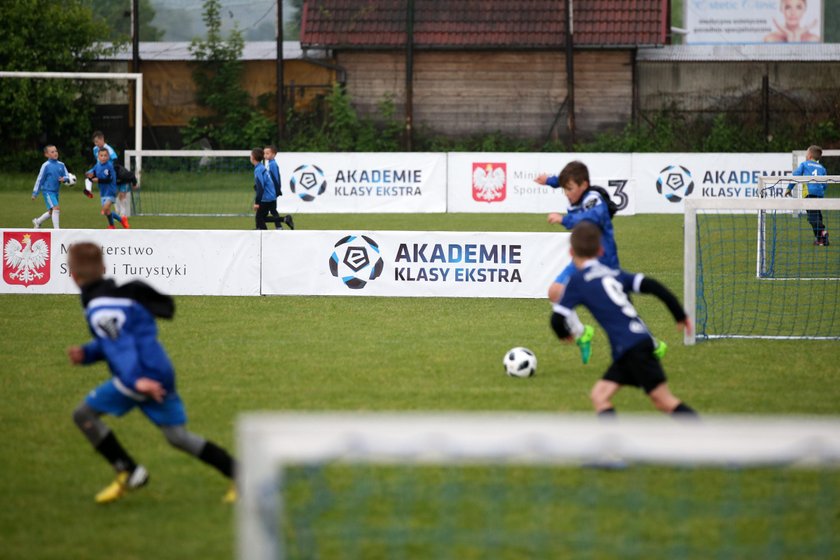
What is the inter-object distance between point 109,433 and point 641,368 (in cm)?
325

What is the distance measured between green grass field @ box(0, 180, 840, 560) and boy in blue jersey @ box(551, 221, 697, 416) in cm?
91

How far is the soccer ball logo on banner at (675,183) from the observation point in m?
27.8

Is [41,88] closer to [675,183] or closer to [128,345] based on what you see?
[675,183]

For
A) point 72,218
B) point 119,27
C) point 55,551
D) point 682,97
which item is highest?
point 119,27

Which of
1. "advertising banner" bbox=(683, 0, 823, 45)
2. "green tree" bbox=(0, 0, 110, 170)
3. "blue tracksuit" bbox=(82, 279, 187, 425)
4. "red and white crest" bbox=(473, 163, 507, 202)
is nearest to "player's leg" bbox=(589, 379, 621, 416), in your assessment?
"blue tracksuit" bbox=(82, 279, 187, 425)

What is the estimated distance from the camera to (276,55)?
137ft

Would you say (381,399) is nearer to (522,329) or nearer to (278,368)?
(278,368)

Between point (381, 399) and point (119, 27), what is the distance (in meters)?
65.5

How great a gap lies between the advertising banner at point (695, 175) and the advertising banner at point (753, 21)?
2436 centimetres

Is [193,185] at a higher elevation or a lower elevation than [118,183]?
higher

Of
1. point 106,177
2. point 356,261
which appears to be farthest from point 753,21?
point 356,261

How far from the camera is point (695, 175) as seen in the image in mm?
27625

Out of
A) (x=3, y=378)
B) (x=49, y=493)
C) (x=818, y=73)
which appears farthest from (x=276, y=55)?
(x=49, y=493)

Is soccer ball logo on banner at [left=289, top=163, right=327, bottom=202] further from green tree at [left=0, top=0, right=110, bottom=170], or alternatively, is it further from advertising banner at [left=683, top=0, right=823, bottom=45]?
advertising banner at [left=683, top=0, right=823, bottom=45]
